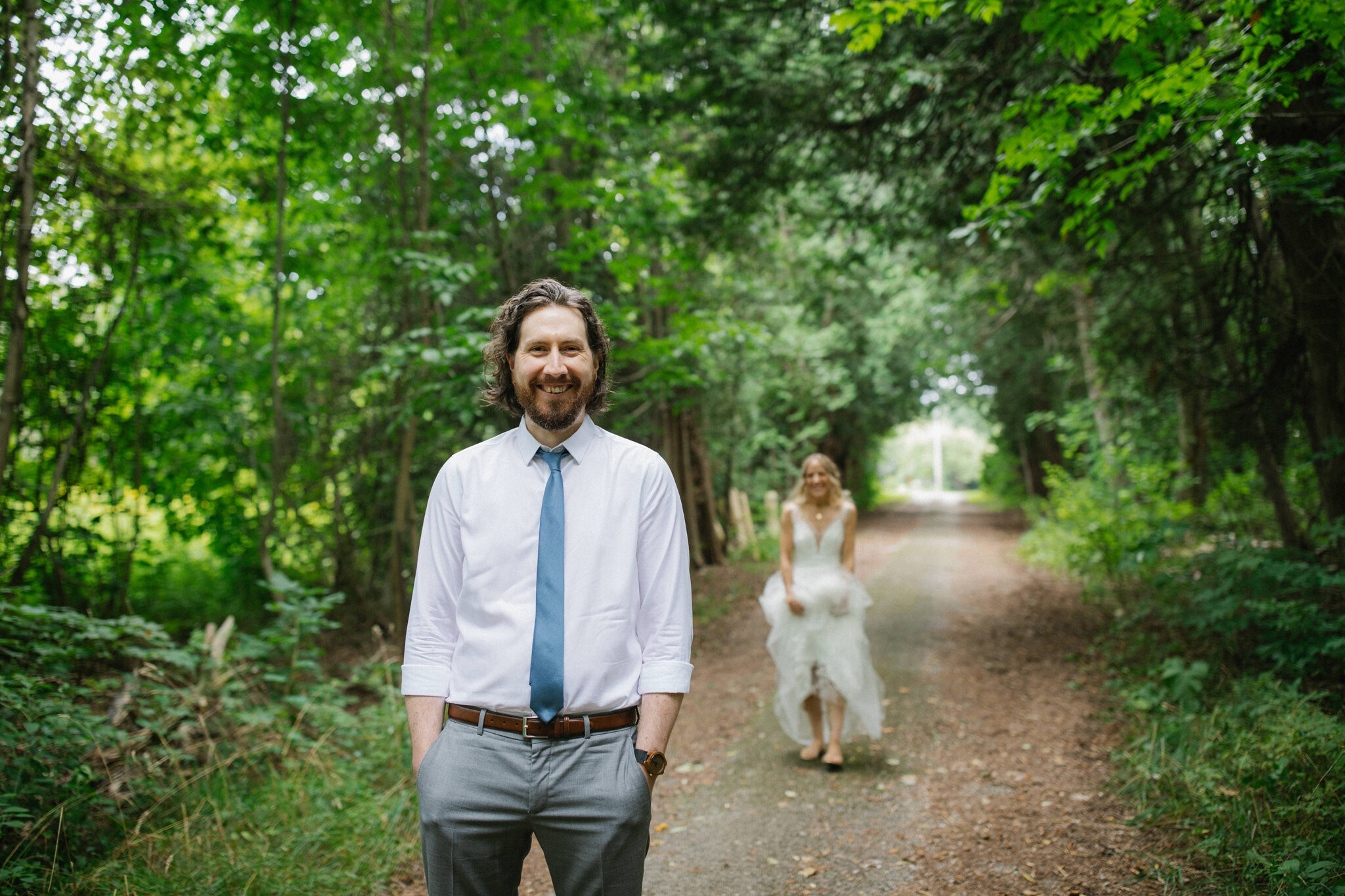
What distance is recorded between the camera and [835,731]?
204 inches

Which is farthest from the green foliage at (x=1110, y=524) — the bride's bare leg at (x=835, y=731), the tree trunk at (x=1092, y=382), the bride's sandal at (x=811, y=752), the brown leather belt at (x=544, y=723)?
the brown leather belt at (x=544, y=723)

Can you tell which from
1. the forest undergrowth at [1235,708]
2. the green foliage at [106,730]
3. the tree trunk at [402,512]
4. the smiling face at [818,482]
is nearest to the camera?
the forest undergrowth at [1235,708]

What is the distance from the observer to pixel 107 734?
13.1 ft

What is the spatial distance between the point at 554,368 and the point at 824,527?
12.4 ft

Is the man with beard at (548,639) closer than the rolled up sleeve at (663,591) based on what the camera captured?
Yes

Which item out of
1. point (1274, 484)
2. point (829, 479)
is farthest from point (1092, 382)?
point (829, 479)

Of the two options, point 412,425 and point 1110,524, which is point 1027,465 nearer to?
point 1110,524

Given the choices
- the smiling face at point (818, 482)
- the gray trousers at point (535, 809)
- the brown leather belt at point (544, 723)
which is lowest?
the gray trousers at point (535, 809)

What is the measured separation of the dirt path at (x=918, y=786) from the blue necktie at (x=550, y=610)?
2.47m

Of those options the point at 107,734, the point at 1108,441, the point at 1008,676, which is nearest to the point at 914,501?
the point at 1108,441

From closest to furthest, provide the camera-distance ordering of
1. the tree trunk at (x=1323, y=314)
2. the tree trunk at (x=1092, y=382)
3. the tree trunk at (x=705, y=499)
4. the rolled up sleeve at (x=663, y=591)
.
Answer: the rolled up sleeve at (x=663, y=591), the tree trunk at (x=1323, y=314), the tree trunk at (x=1092, y=382), the tree trunk at (x=705, y=499)

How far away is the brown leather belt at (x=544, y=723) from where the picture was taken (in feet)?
6.29

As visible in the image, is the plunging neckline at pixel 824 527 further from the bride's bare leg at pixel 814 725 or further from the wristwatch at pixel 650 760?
the wristwatch at pixel 650 760

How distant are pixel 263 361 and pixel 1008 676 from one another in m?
8.59
